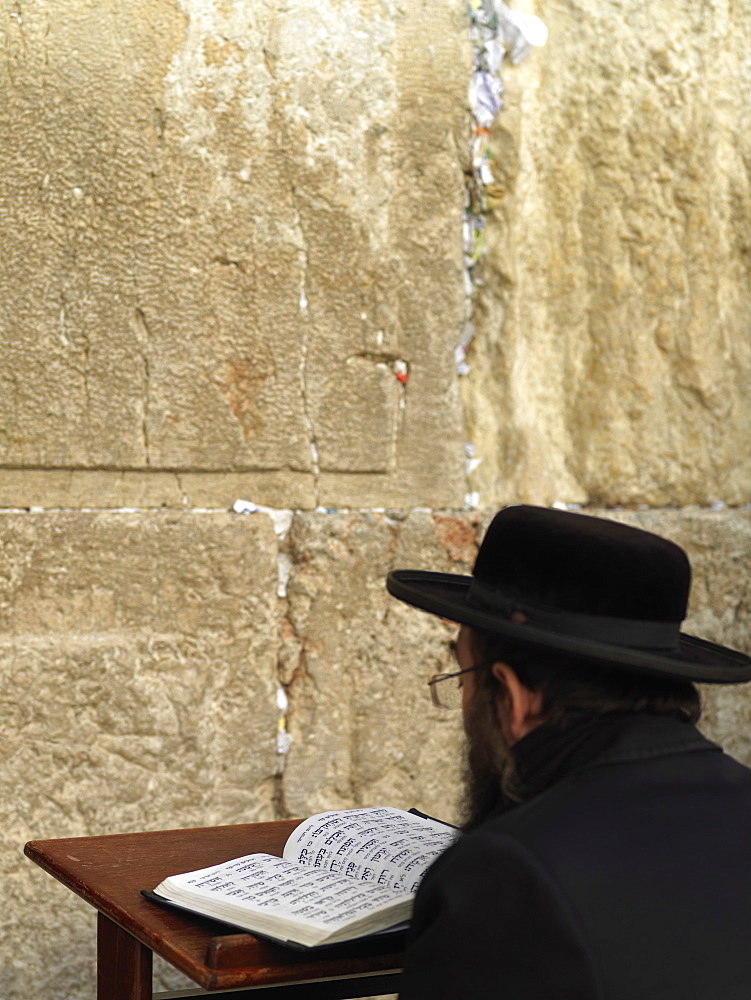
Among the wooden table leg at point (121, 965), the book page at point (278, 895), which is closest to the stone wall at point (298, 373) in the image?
the wooden table leg at point (121, 965)

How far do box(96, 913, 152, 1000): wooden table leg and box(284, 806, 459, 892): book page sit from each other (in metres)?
0.24

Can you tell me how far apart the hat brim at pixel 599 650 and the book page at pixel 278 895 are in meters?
0.36

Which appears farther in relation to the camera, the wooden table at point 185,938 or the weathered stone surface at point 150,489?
the weathered stone surface at point 150,489

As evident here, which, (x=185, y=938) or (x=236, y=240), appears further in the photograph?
(x=236, y=240)

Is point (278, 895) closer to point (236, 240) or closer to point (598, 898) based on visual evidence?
point (598, 898)

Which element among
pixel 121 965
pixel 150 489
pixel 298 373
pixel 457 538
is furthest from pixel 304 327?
pixel 121 965

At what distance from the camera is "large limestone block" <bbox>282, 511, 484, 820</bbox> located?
247cm

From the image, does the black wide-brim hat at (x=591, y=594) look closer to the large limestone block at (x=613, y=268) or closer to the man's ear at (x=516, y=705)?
the man's ear at (x=516, y=705)

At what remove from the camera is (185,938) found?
4.05ft

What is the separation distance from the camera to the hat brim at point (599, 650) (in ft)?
3.67

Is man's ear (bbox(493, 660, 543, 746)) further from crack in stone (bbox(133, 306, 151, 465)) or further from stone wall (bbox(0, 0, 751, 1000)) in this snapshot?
crack in stone (bbox(133, 306, 151, 465))

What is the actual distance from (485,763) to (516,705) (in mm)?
128

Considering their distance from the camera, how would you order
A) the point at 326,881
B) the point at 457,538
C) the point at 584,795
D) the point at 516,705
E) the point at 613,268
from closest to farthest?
1. the point at 584,795
2. the point at 516,705
3. the point at 326,881
4. the point at 457,538
5. the point at 613,268

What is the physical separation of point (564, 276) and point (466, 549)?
0.85 m
